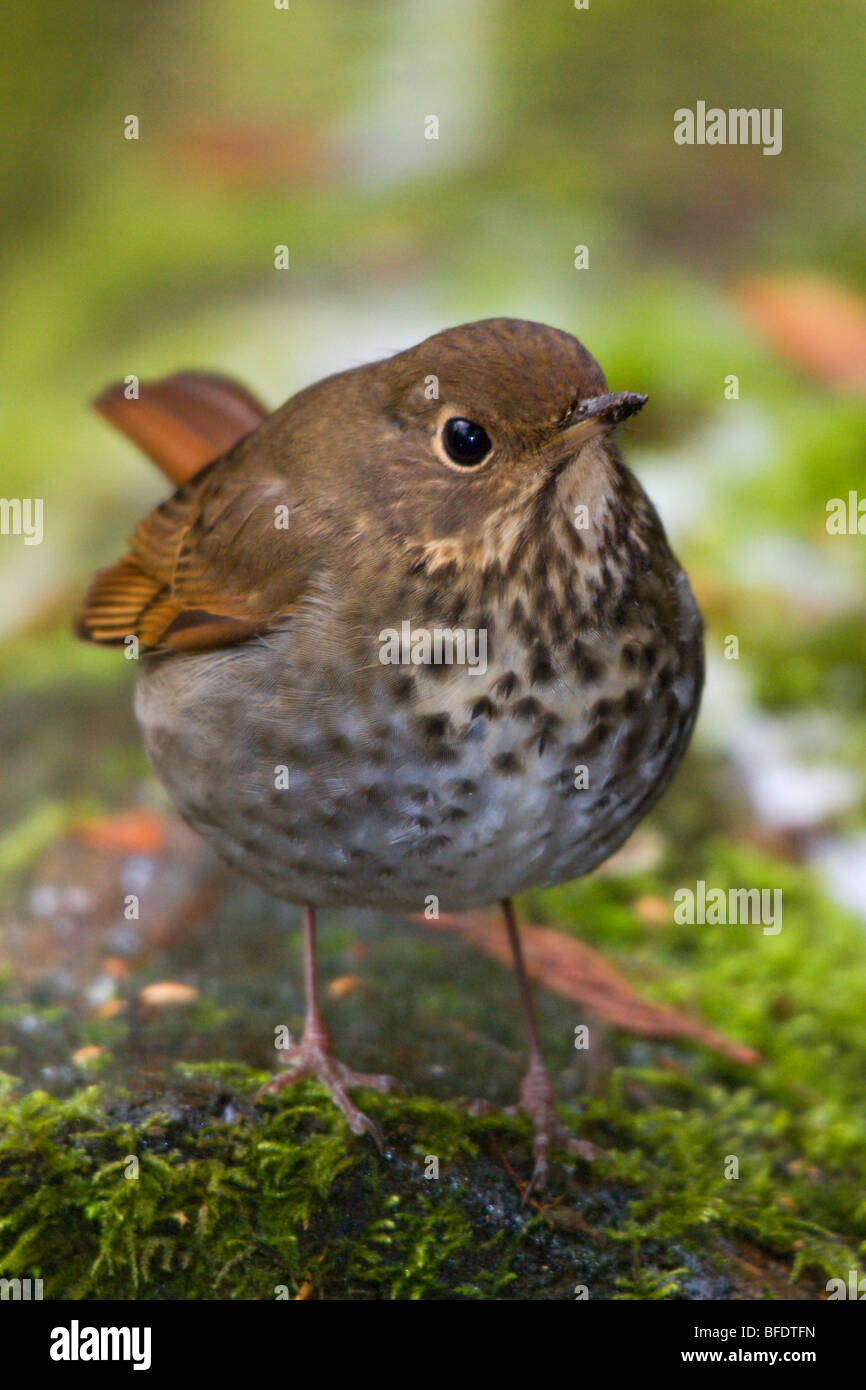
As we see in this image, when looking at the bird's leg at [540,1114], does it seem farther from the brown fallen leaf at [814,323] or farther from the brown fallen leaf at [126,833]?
the brown fallen leaf at [814,323]

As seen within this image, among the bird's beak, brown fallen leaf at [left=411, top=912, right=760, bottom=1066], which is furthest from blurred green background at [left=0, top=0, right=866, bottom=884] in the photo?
the bird's beak

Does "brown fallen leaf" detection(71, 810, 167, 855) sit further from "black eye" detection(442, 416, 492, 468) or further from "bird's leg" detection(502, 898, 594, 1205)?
"black eye" detection(442, 416, 492, 468)

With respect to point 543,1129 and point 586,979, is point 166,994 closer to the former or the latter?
point 543,1129

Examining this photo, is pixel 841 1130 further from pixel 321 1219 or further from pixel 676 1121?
pixel 321 1219

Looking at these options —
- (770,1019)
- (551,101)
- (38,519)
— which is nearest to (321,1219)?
(770,1019)

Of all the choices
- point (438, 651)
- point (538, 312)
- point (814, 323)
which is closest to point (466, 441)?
point (438, 651)

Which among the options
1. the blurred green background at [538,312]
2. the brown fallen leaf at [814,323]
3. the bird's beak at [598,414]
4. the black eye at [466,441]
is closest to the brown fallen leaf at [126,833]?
the blurred green background at [538,312]

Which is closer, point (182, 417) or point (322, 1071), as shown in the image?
point (322, 1071)
